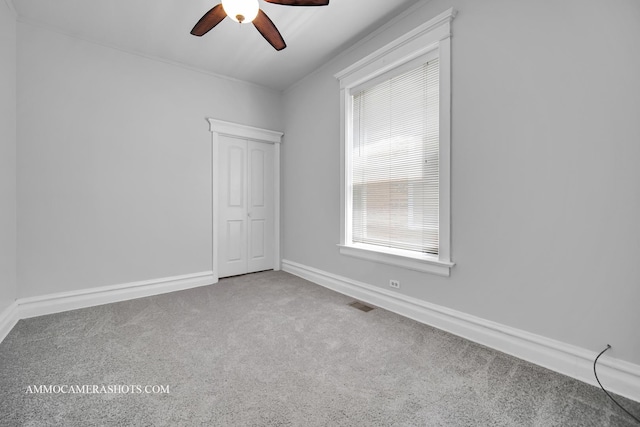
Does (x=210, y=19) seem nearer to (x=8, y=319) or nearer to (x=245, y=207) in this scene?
(x=245, y=207)

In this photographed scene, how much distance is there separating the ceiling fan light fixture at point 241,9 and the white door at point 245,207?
231cm

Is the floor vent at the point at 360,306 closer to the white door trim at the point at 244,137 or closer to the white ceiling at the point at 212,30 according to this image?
the white door trim at the point at 244,137

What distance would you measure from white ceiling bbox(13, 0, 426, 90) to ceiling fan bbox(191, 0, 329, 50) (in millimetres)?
466

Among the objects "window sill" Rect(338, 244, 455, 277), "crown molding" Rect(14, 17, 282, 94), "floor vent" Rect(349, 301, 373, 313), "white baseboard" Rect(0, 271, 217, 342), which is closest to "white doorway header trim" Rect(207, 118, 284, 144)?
"crown molding" Rect(14, 17, 282, 94)

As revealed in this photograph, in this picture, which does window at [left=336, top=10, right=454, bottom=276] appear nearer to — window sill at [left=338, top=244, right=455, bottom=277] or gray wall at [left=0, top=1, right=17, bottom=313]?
window sill at [left=338, top=244, right=455, bottom=277]

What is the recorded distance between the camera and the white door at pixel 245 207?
4234 millimetres

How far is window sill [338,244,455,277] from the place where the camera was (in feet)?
8.19

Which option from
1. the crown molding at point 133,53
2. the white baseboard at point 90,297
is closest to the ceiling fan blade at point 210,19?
the crown molding at point 133,53

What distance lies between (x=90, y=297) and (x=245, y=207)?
2.15 m

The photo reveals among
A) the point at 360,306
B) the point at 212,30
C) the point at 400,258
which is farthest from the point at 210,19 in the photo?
the point at 360,306

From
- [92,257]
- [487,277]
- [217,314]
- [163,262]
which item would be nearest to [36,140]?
[92,257]

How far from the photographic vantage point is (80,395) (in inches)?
64.1

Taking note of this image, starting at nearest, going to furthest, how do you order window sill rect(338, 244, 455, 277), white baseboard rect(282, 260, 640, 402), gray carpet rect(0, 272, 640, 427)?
gray carpet rect(0, 272, 640, 427)
white baseboard rect(282, 260, 640, 402)
window sill rect(338, 244, 455, 277)

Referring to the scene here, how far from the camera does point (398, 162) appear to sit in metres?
2.97
